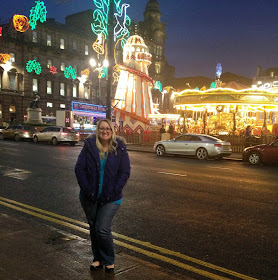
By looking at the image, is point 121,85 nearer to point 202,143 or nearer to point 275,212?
point 202,143

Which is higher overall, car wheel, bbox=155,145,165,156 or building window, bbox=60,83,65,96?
building window, bbox=60,83,65,96

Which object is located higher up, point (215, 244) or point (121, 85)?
point (121, 85)

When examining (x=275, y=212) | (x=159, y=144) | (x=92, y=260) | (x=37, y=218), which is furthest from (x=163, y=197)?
(x=159, y=144)

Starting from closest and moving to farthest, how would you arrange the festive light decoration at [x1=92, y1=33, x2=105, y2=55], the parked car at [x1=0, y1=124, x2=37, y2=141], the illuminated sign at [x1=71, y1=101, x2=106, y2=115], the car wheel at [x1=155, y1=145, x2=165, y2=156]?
the car wheel at [x1=155, y1=145, x2=165, y2=156] → the festive light decoration at [x1=92, y1=33, x2=105, y2=55] → the parked car at [x1=0, y1=124, x2=37, y2=141] → the illuminated sign at [x1=71, y1=101, x2=106, y2=115]

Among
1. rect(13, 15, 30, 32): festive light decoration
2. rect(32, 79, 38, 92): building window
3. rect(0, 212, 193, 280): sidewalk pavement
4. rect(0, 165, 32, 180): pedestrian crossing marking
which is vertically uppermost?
rect(13, 15, 30, 32): festive light decoration

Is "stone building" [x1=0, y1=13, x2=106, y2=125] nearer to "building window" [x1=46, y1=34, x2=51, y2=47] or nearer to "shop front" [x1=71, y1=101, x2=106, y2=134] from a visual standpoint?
"building window" [x1=46, y1=34, x2=51, y2=47]

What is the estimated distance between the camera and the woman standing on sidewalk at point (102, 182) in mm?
3217

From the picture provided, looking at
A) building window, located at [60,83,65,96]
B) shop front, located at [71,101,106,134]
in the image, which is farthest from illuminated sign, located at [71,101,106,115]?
building window, located at [60,83,65,96]

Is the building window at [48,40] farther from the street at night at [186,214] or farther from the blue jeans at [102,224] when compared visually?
the blue jeans at [102,224]

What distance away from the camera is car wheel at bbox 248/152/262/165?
14.9 metres

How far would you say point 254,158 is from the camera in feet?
49.4

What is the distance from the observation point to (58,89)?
5566 cm

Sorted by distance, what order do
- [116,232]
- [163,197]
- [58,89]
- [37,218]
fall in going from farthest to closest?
[58,89], [163,197], [37,218], [116,232]

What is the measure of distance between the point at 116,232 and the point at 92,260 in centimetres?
120
